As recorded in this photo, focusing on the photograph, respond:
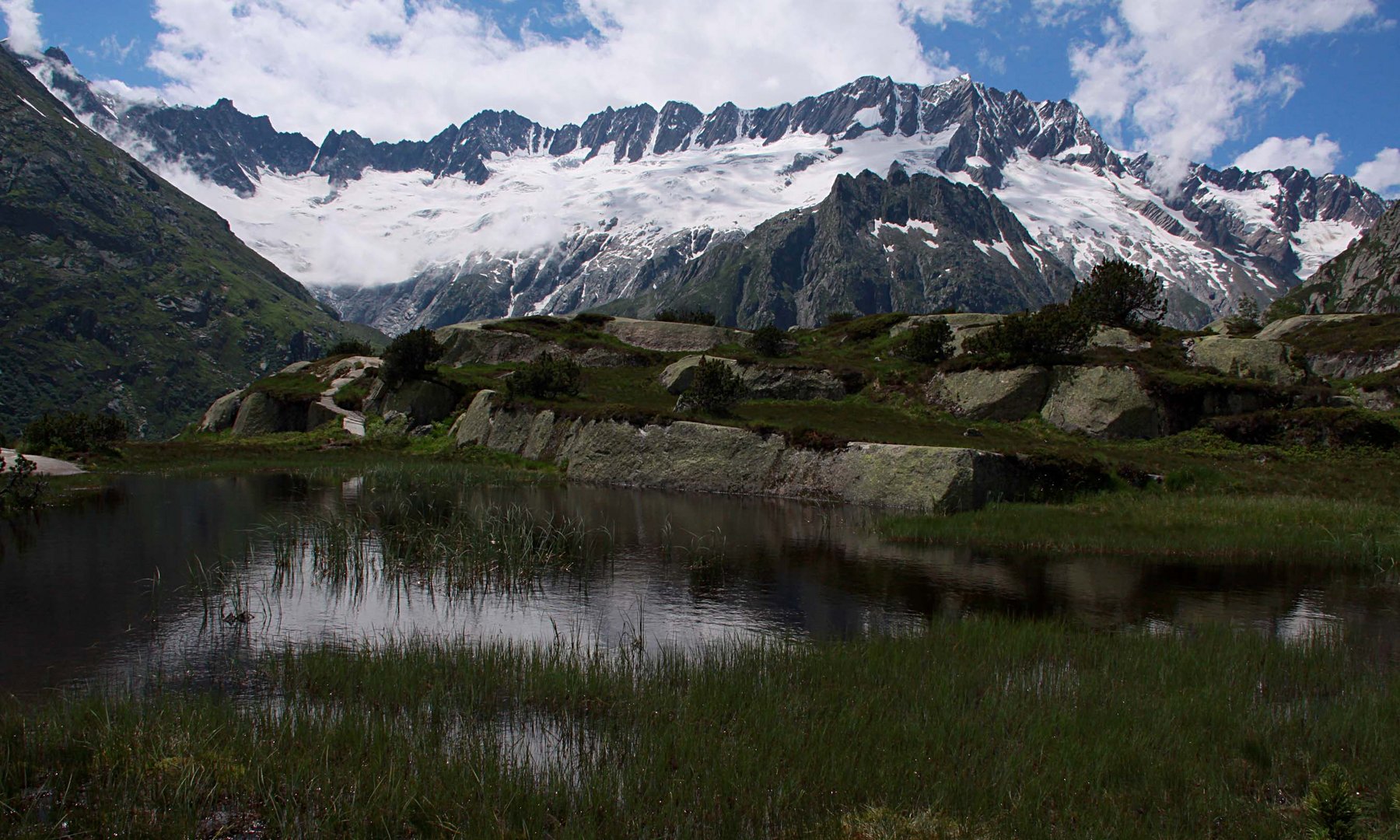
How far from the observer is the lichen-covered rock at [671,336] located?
83.6 m

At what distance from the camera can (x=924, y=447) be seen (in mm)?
35938

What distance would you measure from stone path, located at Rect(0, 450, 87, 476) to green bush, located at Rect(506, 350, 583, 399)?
83.4 ft

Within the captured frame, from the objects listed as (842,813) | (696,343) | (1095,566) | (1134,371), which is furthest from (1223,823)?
(696,343)

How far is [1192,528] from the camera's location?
91.7 ft

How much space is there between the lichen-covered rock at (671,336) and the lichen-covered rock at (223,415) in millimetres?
36241

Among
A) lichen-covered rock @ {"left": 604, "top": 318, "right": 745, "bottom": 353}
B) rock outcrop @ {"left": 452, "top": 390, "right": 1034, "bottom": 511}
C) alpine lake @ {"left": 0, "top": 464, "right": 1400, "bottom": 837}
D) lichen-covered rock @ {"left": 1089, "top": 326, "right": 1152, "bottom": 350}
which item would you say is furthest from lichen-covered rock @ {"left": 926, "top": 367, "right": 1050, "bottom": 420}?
lichen-covered rock @ {"left": 604, "top": 318, "right": 745, "bottom": 353}

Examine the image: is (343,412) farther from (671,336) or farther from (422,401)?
(671,336)

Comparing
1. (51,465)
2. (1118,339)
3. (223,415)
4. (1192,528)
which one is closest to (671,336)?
(1118,339)

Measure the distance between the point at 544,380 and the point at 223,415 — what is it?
3849 cm

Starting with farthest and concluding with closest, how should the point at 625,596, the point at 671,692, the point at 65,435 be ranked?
the point at 65,435 < the point at 625,596 < the point at 671,692

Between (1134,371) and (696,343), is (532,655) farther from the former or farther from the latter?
(696,343)

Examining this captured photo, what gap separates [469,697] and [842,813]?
5797mm

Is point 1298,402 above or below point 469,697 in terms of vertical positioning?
above

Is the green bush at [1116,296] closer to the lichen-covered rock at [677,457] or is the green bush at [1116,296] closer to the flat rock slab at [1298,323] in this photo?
the flat rock slab at [1298,323]
